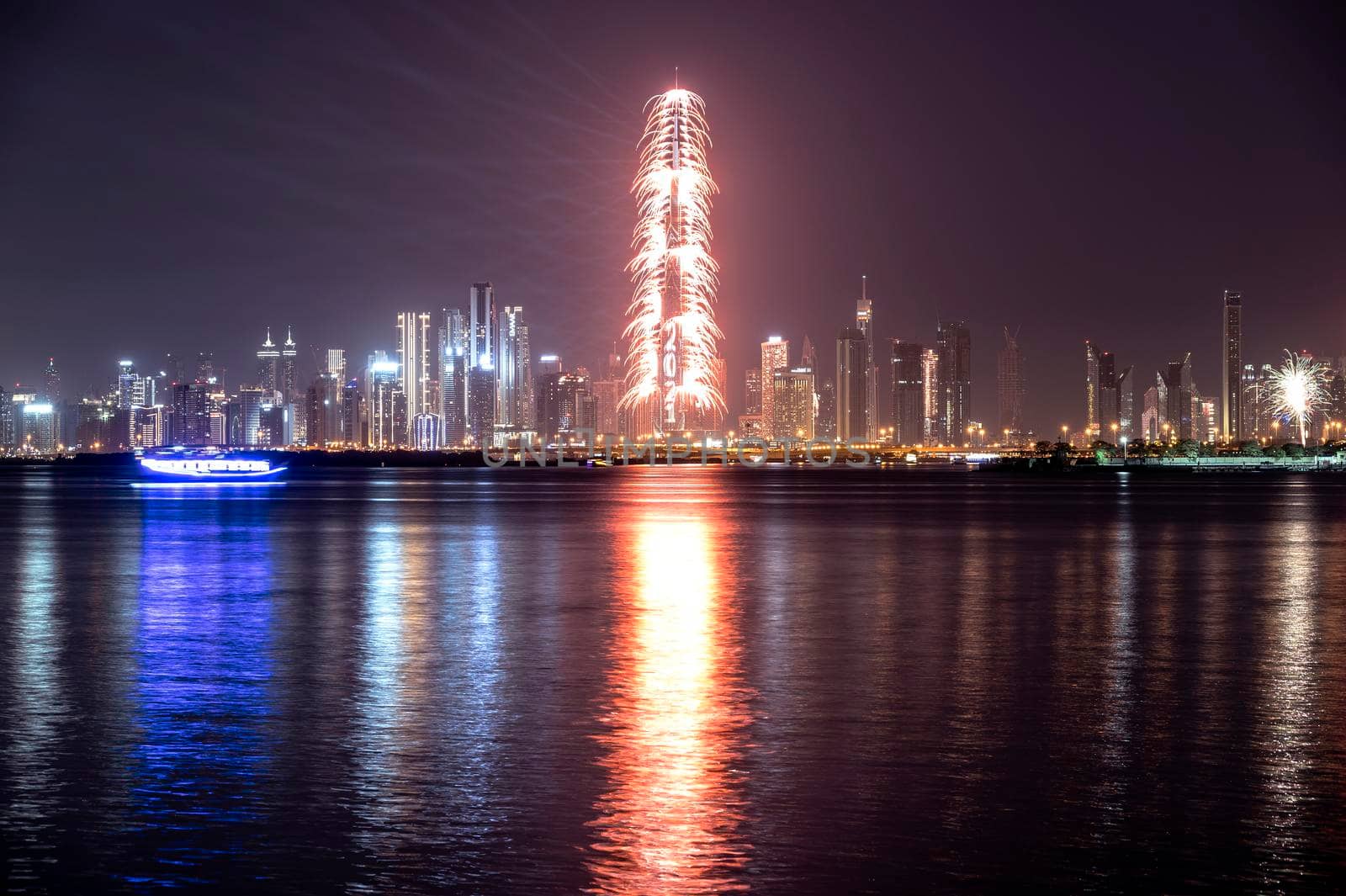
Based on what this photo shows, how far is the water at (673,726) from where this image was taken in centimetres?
882

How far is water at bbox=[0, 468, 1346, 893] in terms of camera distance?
8820mm

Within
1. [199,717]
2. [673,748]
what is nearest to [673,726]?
[673,748]

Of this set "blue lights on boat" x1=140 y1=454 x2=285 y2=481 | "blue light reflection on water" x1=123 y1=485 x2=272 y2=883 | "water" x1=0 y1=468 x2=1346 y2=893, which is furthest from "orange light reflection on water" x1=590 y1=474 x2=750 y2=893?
"blue lights on boat" x1=140 y1=454 x2=285 y2=481

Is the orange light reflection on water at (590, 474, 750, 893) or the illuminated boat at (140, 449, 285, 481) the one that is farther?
the illuminated boat at (140, 449, 285, 481)

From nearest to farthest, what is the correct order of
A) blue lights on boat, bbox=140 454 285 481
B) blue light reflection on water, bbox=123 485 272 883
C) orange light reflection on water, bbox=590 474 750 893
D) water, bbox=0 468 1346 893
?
orange light reflection on water, bbox=590 474 750 893 < water, bbox=0 468 1346 893 < blue light reflection on water, bbox=123 485 272 883 < blue lights on boat, bbox=140 454 285 481

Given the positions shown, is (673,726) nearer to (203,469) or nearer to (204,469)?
(204,469)

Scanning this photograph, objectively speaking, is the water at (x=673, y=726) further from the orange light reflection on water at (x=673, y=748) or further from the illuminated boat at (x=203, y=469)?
the illuminated boat at (x=203, y=469)

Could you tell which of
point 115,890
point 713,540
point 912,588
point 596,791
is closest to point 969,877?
point 596,791

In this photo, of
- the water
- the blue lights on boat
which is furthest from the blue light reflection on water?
the blue lights on boat

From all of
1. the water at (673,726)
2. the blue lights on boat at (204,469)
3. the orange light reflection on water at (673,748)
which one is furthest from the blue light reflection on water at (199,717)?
the blue lights on boat at (204,469)

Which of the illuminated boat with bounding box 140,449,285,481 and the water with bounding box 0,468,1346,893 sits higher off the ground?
the illuminated boat with bounding box 140,449,285,481

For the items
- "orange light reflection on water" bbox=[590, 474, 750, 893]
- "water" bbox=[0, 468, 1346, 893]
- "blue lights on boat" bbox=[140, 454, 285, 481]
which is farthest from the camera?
"blue lights on boat" bbox=[140, 454, 285, 481]

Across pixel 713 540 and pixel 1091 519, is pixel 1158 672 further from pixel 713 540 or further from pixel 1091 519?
pixel 1091 519

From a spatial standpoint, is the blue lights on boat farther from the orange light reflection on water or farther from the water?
the orange light reflection on water
